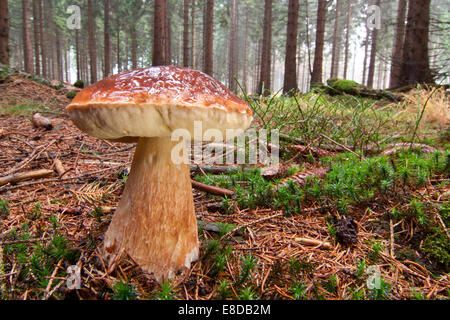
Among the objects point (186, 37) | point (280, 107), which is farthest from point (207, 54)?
point (280, 107)

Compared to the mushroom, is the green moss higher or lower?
higher

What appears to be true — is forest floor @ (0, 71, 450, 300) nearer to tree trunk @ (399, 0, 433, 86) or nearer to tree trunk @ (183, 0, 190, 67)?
tree trunk @ (399, 0, 433, 86)

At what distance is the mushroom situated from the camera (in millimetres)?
982

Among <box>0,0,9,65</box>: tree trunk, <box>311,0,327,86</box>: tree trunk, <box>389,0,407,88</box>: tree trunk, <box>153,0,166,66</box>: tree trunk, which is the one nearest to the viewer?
<box>0,0,9,65</box>: tree trunk

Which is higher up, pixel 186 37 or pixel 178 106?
pixel 186 37

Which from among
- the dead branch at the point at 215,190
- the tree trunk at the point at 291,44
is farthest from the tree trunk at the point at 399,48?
the dead branch at the point at 215,190

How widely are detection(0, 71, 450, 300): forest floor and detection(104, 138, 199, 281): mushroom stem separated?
71 millimetres

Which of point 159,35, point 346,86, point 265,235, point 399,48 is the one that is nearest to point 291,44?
point 346,86

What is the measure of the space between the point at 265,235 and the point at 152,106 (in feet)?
3.82

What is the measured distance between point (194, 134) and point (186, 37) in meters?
15.0

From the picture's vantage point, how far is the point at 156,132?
1038 millimetres

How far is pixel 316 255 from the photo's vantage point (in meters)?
1.50

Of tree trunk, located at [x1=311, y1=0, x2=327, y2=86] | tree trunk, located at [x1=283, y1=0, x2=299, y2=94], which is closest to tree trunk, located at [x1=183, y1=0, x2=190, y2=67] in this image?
tree trunk, located at [x1=283, y1=0, x2=299, y2=94]
